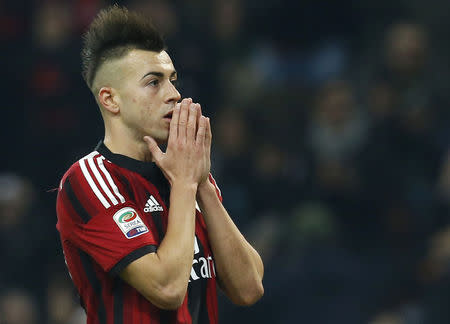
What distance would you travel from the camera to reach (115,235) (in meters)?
2.83

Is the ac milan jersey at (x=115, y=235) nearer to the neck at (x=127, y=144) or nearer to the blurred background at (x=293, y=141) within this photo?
the neck at (x=127, y=144)

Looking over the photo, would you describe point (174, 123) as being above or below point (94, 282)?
above

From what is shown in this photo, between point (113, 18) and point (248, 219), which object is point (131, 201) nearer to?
point (113, 18)

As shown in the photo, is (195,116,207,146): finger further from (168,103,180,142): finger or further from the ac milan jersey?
the ac milan jersey

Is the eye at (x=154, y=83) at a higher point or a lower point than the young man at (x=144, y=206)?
higher

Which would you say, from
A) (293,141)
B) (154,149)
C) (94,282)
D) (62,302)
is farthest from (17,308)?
(154,149)

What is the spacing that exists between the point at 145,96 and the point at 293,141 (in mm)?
4661

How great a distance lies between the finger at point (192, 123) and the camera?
297 centimetres

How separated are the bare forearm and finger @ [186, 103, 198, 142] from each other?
199 mm

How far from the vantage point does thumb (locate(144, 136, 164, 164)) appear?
2982mm

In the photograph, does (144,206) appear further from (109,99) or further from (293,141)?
(293,141)

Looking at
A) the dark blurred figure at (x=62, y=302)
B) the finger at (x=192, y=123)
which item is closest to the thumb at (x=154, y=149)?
the finger at (x=192, y=123)

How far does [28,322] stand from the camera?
6.56 m

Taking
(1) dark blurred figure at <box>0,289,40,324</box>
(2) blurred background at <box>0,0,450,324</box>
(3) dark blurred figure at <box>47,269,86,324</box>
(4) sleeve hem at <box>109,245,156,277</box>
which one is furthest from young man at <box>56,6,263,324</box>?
(1) dark blurred figure at <box>0,289,40,324</box>
